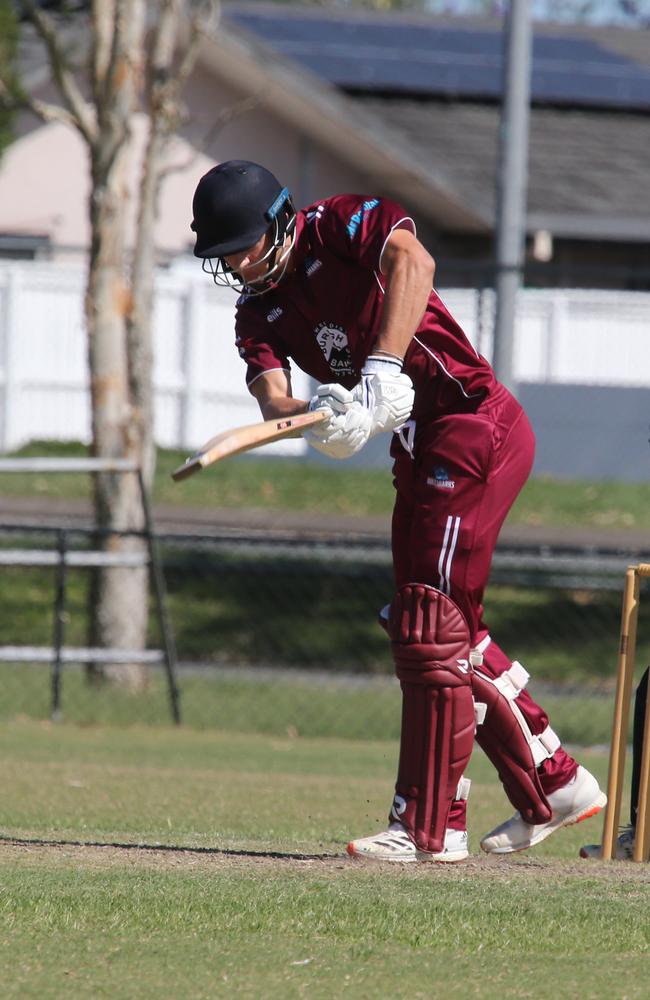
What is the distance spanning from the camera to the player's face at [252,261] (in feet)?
16.2

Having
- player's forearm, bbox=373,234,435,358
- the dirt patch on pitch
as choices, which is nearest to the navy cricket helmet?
player's forearm, bbox=373,234,435,358

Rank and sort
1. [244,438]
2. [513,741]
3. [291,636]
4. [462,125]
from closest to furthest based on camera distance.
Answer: [244,438] → [513,741] → [291,636] → [462,125]

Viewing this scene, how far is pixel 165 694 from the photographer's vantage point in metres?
12.3

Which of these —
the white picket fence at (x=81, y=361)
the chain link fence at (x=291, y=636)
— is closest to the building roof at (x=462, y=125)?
the white picket fence at (x=81, y=361)

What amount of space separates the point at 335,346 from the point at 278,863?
60.7 inches

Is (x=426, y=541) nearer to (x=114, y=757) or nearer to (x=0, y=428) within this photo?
(x=114, y=757)

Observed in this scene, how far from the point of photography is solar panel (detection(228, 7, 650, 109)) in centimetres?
2572

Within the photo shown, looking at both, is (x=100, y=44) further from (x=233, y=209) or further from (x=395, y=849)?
(x=395, y=849)

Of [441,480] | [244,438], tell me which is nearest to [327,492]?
[441,480]

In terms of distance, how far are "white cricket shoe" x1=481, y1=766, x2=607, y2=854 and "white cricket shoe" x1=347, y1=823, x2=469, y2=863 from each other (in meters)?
0.38

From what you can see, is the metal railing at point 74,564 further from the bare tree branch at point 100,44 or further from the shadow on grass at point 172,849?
the shadow on grass at point 172,849

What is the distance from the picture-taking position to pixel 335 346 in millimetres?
5180

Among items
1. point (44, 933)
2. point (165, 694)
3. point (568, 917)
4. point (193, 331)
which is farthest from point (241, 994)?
point (193, 331)

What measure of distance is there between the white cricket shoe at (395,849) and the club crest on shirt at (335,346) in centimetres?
137
